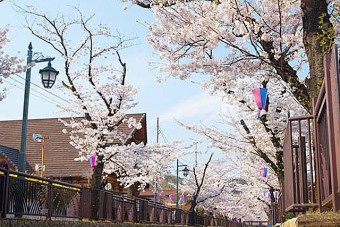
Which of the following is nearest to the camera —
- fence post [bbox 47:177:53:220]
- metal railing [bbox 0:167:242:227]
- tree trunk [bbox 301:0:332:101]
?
tree trunk [bbox 301:0:332:101]

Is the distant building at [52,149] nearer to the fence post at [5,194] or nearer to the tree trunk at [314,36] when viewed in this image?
the fence post at [5,194]

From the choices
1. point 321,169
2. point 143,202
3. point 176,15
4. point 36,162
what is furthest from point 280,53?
point 36,162

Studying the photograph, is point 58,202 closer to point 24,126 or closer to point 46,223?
point 46,223

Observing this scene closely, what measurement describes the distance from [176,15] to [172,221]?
16456mm

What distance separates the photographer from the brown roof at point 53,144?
96.4 feet

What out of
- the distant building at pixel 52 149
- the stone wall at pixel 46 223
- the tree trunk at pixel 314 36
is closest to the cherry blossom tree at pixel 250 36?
the tree trunk at pixel 314 36

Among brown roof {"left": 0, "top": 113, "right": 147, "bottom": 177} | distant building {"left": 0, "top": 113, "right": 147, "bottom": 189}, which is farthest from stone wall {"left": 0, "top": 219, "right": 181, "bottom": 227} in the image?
brown roof {"left": 0, "top": 113, "right": 147, "bottom": 177}

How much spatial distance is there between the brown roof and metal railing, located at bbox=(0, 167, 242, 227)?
9105 mm

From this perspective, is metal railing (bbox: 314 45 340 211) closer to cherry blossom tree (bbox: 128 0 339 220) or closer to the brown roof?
cherry blossom tree (bbox: 128 0 339 220)

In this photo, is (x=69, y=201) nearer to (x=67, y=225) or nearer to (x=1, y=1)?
(x=67, y=225)

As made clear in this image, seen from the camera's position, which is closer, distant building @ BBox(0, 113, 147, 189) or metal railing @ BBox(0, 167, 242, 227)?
metal railing @ BBox(0, 167, 242, 227)

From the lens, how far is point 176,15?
1101 centimetres

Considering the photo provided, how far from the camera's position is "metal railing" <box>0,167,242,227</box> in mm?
9023

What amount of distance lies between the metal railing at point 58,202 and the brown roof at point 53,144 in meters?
9.10
